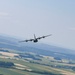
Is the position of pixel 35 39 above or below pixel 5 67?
below

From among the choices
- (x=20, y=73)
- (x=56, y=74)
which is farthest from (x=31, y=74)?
(x=56, y=74)

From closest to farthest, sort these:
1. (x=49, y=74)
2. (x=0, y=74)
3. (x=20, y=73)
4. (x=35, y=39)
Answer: (x=35, y=39), (x=0, y=74), (x=20, y=73), (x=49, y=74)

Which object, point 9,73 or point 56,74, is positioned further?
point 56,74

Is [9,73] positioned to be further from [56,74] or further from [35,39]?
[35,39]

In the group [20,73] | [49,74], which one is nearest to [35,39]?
[20,73]

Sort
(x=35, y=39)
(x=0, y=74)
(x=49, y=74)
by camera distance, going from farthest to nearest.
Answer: (x=49, y=74) → (x=0, y=74) → (x=35, y=39)

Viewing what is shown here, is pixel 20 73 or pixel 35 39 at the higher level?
pixel 20 73

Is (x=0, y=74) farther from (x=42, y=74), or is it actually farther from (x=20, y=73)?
(x=42, y=74)

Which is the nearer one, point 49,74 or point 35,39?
point 35,39

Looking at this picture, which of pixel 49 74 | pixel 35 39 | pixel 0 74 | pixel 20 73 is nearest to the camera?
pixel 35 39
